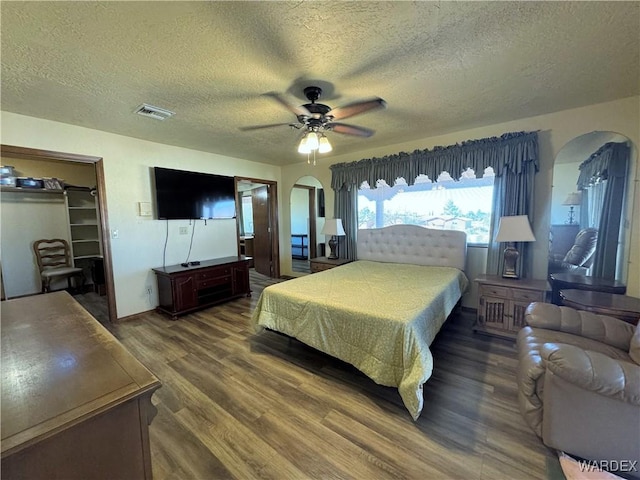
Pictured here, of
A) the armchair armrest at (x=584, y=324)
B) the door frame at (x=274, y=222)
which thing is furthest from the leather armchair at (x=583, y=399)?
the door frame at (x=274, y=222)

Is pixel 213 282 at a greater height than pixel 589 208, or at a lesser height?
lesser

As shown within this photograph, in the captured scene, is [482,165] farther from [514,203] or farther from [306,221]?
[306,221]

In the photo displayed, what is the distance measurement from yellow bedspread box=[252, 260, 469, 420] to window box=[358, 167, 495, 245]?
955 millimetres

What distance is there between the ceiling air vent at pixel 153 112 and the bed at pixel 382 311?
6.95 feet

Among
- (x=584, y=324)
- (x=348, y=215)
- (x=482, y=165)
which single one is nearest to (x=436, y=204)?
(x=482, y=165)

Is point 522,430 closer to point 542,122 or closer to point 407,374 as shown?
point 407,374

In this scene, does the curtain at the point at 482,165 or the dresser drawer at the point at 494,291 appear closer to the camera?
the dresser drawer at the point at 494,291

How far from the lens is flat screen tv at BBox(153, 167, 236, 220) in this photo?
12.7 feet

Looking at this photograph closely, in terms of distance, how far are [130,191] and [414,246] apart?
4118mm

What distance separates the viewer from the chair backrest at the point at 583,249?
3.03m

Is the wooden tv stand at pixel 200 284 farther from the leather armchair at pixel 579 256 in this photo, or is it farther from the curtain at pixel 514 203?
the leather armchair at pixel 579 256

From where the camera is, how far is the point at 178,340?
10.1ft

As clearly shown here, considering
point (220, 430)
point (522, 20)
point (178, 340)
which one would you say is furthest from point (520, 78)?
point (178, 340)

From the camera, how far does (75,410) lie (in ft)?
2.50
